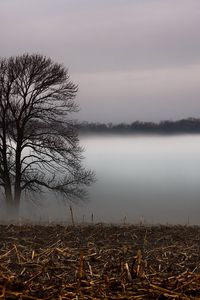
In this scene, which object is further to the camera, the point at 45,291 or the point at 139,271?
the point at 139,271

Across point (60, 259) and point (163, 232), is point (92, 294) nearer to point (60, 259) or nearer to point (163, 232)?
point (60, 259)

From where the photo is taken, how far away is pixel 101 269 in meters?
4.97

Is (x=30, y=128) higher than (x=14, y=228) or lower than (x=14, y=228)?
higher

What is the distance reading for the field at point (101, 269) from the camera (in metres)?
4.29

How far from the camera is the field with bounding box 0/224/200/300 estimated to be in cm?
429

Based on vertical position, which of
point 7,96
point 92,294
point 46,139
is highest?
point 7,96

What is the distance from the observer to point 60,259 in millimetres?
5324

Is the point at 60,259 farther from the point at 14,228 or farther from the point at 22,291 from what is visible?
the point at 14,228

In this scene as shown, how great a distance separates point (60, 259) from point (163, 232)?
10.5 feet

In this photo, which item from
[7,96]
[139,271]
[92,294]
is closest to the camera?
[92,294]

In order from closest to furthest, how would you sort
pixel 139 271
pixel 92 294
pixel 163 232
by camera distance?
pixel 92 294
pixel 139 271
pixel 163 232

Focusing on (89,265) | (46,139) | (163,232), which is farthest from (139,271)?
(46,139)

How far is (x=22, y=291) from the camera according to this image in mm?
4316

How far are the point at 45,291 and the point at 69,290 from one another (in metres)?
0.18
